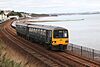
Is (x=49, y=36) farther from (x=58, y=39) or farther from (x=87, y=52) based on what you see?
(x=87, y=52)

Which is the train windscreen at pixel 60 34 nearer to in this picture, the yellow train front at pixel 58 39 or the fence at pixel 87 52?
the yellow train front at pixel 58 39

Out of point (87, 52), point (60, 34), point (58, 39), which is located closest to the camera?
point (87, 52)

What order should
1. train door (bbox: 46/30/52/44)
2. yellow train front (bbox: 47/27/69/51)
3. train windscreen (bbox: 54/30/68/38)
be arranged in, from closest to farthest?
yellow train front (bbox: 47/27/69/51), train windscreen (bbox: 54/30/68/38), train door (bbox: 46/30/52/44)

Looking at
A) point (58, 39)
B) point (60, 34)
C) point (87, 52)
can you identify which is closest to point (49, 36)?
point (58, 39)

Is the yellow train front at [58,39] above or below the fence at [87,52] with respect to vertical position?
above

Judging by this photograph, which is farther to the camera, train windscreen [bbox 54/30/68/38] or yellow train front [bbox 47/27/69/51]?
train windscreen [bbox 54/30/68/38]

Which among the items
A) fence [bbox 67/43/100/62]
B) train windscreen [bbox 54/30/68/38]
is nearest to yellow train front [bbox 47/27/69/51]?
train windscreen [bbox 54/30/68/38]

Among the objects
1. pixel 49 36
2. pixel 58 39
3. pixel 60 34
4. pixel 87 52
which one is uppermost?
pixel 60 34

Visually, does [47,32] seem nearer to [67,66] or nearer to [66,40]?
[66,40]

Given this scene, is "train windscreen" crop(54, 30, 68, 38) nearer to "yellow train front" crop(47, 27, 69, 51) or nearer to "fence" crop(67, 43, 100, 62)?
"yellow train front" crop(47, 27, 69, 51)

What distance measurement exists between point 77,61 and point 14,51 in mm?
10098

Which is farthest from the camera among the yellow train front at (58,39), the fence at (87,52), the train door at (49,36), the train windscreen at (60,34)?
the train door at (49,36)

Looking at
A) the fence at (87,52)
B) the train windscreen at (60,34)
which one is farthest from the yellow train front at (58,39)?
the fence at (87,52)

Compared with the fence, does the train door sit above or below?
above
